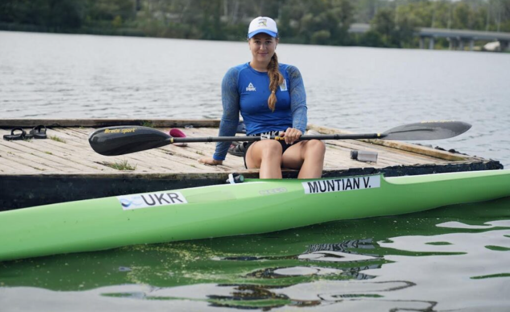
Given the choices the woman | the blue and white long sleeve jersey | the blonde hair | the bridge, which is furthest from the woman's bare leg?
the bridge

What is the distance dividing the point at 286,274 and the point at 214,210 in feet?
3.48

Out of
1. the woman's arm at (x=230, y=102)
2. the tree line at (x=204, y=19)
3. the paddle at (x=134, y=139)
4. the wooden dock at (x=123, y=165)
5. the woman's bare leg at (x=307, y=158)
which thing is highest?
the tree line at (x=204, y=19)

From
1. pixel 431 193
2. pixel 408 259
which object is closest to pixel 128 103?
pixel 431 193

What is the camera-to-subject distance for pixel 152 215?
6.40 meters

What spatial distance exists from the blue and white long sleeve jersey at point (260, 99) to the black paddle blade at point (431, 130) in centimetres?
129

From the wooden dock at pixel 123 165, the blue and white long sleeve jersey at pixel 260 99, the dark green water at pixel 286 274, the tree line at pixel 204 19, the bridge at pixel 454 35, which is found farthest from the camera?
the bridge at pixel 454 35

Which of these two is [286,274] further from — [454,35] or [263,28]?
[454,35]

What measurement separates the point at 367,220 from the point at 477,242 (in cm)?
111

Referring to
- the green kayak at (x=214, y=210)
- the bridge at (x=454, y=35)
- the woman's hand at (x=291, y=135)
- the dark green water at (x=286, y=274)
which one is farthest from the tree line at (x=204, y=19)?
the dark green water at (x=286, y=274)

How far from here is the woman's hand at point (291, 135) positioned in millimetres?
6949

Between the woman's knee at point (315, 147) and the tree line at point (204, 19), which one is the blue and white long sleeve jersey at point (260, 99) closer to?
the woman's knee at point (315, 147)

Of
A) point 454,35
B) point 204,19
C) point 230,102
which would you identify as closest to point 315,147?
point 230,102

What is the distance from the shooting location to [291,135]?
6949 millimetres

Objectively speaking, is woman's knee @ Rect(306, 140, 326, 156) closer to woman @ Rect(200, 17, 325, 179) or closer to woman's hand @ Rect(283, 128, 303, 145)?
woman @ Rect(200, 17, 325, 179)
